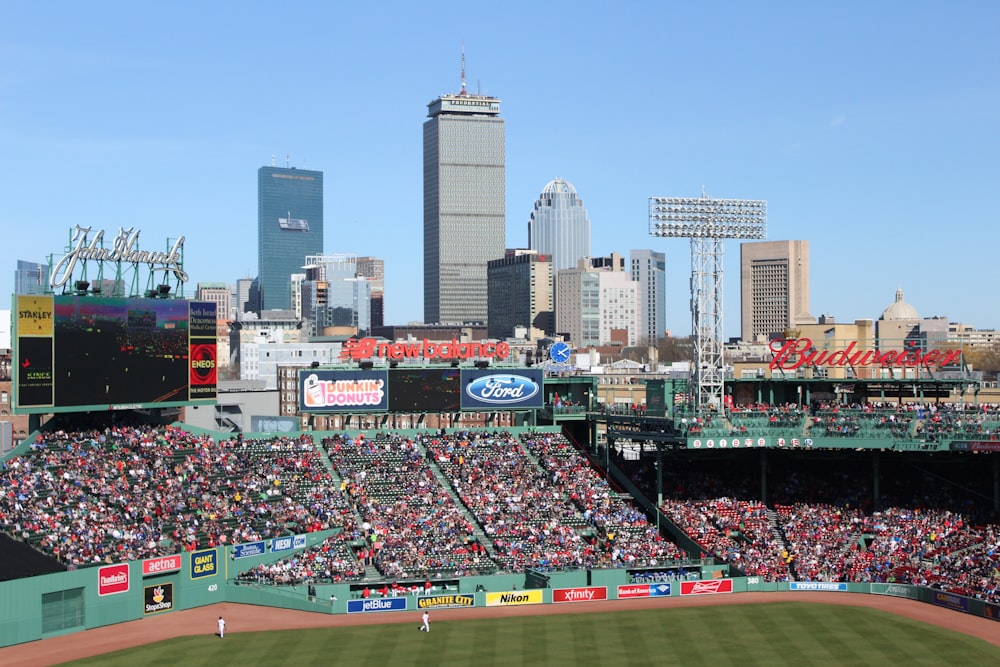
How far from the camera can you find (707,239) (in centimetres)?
7375

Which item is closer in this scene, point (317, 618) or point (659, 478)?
point (317, 618)

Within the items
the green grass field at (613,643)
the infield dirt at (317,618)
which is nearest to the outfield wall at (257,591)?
the infield dirt at (317,618)

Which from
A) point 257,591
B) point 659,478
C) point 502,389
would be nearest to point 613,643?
point 257,591

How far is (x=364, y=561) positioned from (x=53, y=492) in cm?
1538

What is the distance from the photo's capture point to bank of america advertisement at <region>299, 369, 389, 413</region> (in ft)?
233

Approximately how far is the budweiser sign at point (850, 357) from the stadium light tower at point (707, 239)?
155 inches

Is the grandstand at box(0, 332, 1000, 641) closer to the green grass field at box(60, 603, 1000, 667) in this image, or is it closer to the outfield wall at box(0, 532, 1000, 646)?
the outfield wall at box(0, 532, 1000, 646)

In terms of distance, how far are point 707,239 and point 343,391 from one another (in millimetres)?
24227

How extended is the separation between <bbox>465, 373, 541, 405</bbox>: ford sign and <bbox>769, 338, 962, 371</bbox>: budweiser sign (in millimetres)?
15227

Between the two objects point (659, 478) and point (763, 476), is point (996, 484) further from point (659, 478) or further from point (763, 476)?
point (659, 478)

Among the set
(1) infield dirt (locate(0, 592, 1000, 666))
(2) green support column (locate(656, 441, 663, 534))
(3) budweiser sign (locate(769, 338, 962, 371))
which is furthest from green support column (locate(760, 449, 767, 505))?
(1) infield dirt (locate(0, 592, 1000, 666))

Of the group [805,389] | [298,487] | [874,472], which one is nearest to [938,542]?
[874,472]

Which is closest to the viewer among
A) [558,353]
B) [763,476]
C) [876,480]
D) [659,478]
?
[876,480]

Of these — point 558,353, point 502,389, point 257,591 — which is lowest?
point 257,591
